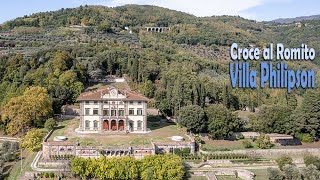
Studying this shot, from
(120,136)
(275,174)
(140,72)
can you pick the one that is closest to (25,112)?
(120,136)

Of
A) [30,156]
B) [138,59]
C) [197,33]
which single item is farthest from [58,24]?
[30,156]

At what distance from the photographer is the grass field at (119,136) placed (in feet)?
176

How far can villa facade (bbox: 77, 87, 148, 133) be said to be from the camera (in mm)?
59656

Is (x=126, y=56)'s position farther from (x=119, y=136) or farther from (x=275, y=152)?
(x=275, y=152)

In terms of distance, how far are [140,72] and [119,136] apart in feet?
99.8

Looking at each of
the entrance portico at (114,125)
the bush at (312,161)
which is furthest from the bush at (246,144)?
the entrance portico at (114,125)

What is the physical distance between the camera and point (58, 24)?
14225 cm

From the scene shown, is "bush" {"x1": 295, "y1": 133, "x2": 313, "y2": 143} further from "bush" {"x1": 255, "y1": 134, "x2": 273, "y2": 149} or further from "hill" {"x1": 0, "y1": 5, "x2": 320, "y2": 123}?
"hill" {"x1": 0, "y1": 5, "x2": 320, "y2": 123}

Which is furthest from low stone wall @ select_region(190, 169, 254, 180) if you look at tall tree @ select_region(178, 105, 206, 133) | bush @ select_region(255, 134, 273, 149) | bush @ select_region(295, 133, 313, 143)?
bush @ select_region(295, 133, 313, 143)

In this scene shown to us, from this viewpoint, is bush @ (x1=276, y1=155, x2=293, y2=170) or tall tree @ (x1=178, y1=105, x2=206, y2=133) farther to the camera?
tall tree @ (x1=178, y1=105, x2=206, y2=133)

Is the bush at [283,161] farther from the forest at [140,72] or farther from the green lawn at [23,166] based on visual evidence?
the green lawn at [23,166]

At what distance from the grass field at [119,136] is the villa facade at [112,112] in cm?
168

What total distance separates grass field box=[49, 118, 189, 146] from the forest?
2640 mm

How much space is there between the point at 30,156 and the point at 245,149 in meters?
25.6
